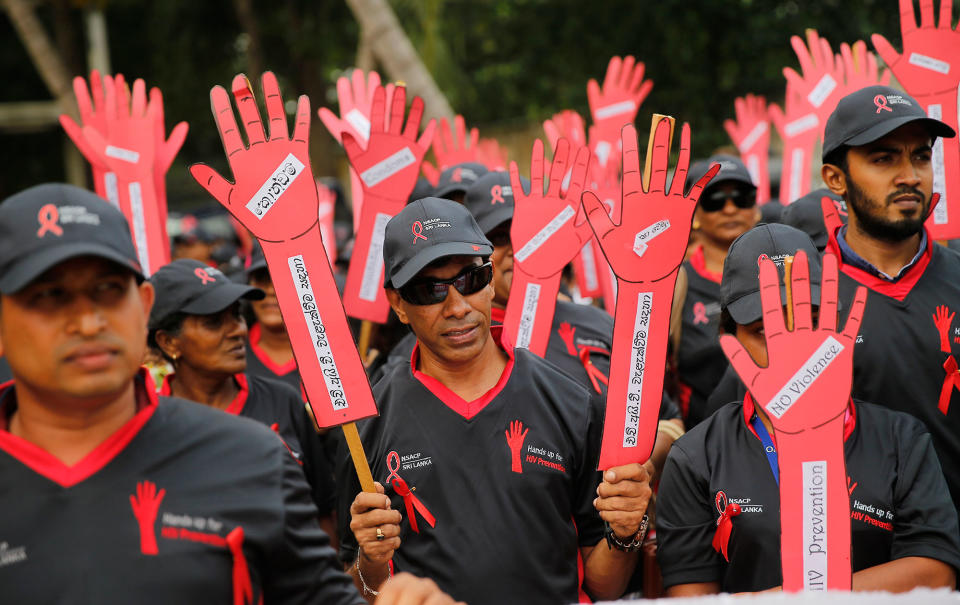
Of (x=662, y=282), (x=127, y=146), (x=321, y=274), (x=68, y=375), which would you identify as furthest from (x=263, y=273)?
(x=68, y=375)

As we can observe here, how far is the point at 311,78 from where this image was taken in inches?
685

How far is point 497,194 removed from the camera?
4762 mm

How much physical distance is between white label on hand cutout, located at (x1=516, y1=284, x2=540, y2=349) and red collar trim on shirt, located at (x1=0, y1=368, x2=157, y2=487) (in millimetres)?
2108

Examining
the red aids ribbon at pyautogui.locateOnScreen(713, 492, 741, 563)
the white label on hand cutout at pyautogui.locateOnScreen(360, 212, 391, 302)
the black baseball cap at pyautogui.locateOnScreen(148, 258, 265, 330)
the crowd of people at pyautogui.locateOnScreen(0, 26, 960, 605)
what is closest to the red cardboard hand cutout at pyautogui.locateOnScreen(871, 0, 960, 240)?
the crowd of people at pyautogui.locateOnScreen(0, 26, 960, 605)

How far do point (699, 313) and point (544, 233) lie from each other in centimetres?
145

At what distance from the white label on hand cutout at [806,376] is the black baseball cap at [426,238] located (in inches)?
43.5

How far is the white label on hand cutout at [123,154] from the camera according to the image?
5.24 meters

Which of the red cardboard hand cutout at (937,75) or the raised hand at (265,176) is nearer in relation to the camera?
the raised hand at (265,176)

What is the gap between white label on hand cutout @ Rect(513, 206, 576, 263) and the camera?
4.33 metres

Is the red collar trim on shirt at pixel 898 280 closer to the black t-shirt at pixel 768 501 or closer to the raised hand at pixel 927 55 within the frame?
the black t-shirt at pixel 768 501

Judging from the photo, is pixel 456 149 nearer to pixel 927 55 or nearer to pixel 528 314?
pixel 528 314

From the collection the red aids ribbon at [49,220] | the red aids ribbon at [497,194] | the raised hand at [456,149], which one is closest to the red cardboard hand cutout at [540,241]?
the red aids ribbon at [497,194]

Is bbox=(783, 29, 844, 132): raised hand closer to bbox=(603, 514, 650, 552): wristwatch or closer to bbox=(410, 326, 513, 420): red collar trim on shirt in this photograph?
bbox=(410, 326, 513, 420): red collar trim on shirt

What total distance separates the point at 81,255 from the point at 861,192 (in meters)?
2.78
